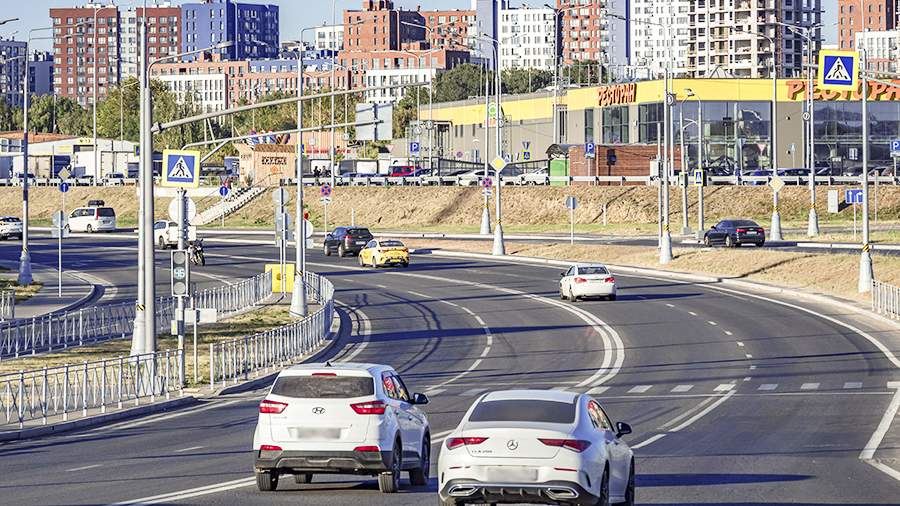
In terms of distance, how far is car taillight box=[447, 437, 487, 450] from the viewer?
15.6 meters

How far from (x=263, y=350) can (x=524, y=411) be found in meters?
22.9

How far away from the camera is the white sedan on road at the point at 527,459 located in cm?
1537

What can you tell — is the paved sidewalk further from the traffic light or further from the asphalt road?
the traffic light

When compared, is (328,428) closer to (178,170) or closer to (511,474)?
(511,474)

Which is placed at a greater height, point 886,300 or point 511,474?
point 511,474

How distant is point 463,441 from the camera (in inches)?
619

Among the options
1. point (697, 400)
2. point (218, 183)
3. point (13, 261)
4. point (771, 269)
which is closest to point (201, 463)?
point (697, 400)

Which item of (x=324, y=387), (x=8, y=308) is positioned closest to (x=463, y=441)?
(x=324, y=387)

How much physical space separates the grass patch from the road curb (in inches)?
123

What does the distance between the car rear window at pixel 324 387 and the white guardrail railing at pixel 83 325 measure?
2341 cm

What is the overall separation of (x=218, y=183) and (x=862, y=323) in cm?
10175

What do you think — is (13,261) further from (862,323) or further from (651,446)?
(651,446)

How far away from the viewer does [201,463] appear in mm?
22172

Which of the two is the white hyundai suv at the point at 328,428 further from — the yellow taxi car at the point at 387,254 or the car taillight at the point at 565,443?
the yellow taxi car at the point at 387,254
